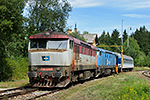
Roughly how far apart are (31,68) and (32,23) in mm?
17962

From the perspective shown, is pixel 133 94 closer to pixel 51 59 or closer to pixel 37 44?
pixel 51 59

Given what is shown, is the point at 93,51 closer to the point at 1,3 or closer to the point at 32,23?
the point at 1,3

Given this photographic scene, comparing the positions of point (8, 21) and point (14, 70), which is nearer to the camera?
point (8, 21)

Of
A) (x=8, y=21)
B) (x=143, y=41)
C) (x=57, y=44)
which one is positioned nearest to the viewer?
(x=57, y=44)

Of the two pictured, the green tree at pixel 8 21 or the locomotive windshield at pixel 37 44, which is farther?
the green tree at pixel 8 21

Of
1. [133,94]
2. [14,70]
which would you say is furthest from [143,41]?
[133,94]

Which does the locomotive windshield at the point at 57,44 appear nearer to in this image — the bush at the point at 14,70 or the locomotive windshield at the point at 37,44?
the locomotive windshield at the point at 37,44

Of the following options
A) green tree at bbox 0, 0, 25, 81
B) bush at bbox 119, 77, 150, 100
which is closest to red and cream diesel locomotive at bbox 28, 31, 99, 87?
bush at bbox 119, 77, 150, 100

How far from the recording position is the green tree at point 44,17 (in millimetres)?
29533

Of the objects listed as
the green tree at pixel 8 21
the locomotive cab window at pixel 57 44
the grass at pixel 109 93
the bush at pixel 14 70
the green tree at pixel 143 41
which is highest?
the green tree at pixel 143 41

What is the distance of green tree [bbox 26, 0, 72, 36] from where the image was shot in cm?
2953

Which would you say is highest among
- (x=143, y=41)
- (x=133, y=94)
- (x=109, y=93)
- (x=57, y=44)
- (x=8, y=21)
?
(x=143, y=41)

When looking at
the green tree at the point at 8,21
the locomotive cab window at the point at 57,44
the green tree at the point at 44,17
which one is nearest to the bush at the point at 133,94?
the locomotive cab window at the point at 57,44

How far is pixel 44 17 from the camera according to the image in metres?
29.6
